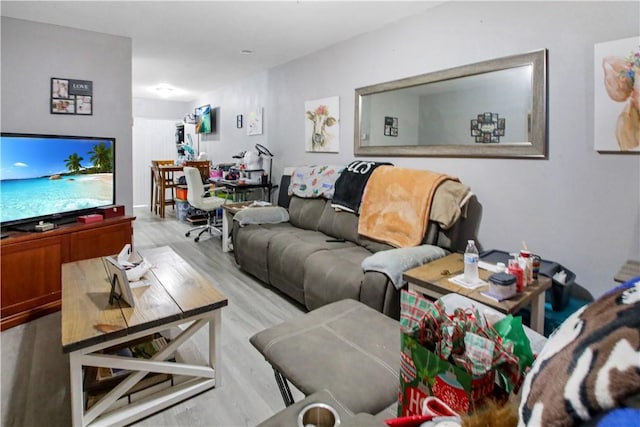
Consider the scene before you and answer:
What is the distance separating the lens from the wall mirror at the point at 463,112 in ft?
7.26

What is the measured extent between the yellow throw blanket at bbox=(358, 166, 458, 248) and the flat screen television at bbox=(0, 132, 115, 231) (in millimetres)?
2452

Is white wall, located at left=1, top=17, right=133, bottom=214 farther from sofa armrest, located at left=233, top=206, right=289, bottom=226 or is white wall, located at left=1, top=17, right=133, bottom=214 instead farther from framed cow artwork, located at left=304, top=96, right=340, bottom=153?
framed cow artwork, located at left=304, top=96, right=340, bottom=153

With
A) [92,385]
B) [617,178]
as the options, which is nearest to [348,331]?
[92,385]

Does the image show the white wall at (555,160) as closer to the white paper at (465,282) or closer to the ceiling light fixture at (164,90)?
the white paper at (465,282)

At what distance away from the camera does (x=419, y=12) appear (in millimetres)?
2836

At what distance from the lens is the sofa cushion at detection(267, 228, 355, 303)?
9.06 feet

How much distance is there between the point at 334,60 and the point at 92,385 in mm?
3441

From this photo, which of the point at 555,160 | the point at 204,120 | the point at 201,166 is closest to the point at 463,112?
the point at 555,160

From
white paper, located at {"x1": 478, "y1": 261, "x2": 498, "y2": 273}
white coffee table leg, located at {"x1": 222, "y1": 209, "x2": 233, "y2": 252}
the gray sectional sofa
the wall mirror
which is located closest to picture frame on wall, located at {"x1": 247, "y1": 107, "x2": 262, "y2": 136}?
white coffee table leg, located at {"x1": 222, "y1": 209, "x2": 233, "y2": 252}

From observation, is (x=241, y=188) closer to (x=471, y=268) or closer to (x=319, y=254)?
(x=319, y=254)

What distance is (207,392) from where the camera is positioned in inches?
73.4

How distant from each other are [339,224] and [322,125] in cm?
131

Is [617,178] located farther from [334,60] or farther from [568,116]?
[334,60]

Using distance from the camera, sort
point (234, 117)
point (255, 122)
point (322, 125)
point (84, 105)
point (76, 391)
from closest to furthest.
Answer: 1. point (76, 391)
2. point (84, 105)
3. point (322, 125)
4. point (255, 122)
5. point (234, 117)
